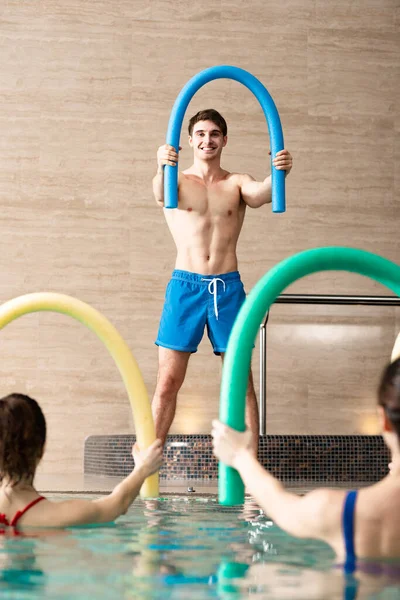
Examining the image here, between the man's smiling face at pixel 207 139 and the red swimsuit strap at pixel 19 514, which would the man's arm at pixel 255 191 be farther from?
the red swimsuit strap at pixel 19 514

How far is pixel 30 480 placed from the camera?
138 inches

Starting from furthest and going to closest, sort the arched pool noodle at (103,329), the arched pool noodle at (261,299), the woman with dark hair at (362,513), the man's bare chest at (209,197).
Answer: the man's bare chest at (209,197) → the arched pool noodle at (103,329) → the arched pool noodle at (261,299) → the woman with dark hair at (362,513)

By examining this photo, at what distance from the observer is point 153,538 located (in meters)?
3.56

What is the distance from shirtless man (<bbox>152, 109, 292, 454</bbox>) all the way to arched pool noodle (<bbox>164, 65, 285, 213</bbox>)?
355 mm

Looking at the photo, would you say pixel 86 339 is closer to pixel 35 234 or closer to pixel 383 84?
pixel 35 234

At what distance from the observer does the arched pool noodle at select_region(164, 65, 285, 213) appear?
5.14 metres

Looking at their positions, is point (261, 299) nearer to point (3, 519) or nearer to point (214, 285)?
point (3, 519)

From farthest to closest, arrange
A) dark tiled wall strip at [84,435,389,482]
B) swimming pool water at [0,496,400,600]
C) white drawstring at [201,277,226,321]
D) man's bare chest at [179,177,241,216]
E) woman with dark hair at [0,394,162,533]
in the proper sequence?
dark tiled wall strip at [84,435,389,482] < man's bare chest at [179,177,241,216] < white drawstring at [201,277,226,321] < woman with dark hair at [0,394,162,533] < swimming pool water at [0,496,400,600]

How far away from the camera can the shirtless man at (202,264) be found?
18.8 feet

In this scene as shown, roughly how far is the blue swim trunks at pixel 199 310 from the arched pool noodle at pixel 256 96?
2.32ft

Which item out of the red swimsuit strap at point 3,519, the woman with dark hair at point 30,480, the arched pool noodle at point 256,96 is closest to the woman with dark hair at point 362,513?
the woman with dark hair at point 30,480

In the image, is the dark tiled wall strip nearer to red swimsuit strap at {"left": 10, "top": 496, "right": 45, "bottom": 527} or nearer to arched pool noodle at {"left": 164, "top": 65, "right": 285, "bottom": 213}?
arched pool noodle at {"left": 164, "top": 65, "right": 285, "bottom": 213}

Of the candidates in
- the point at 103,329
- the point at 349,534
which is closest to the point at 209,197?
the point at 103,329

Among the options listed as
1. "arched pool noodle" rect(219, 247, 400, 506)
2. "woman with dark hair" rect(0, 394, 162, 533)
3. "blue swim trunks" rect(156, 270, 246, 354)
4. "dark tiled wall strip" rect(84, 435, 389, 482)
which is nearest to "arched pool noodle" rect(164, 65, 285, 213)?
"blue swim trunks" rect(156, 270, 246, 354)
